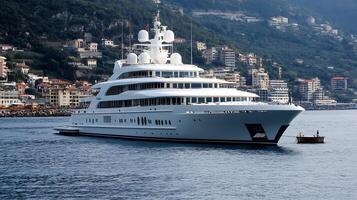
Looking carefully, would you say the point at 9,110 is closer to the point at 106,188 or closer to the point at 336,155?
the point at 336,155

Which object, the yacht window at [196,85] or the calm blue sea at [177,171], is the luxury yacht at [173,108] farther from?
the calm blue sea at [177,171]

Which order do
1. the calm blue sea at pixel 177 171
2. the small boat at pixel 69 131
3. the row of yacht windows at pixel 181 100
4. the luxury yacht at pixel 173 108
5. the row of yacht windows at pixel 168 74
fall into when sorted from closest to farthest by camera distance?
the calm blue sea at pixel 177 171 < the luxury yacht at pixel 173 108 < the row of yacht windows at pixel 181 100 < the row of yacht windows at pixel 168 74 < the small boat at pixel 69 131

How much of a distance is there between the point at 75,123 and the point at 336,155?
33452 millimetres

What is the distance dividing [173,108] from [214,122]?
158 inches

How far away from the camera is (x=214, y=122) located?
6262 centimetres

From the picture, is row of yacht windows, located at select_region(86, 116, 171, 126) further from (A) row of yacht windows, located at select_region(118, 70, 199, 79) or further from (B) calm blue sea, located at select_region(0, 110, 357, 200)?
(A) row of yacht windows, located at select_region(118, 70, 199, 79)

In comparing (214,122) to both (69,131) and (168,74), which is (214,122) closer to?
(168,74)

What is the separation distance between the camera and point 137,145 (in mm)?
67688

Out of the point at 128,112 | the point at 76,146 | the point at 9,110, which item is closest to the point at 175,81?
the point at 128,112

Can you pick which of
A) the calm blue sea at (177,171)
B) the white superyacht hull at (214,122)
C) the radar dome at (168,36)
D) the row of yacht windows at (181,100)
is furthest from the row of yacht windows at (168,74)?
the radar dome at (168,36)

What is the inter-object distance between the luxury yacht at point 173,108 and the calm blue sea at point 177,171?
48.6 inches

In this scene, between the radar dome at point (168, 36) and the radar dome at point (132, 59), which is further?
the radar dome at point (168, 36)

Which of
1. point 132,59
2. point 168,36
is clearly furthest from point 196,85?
point 168,36

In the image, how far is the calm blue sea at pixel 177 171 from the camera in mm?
43125
